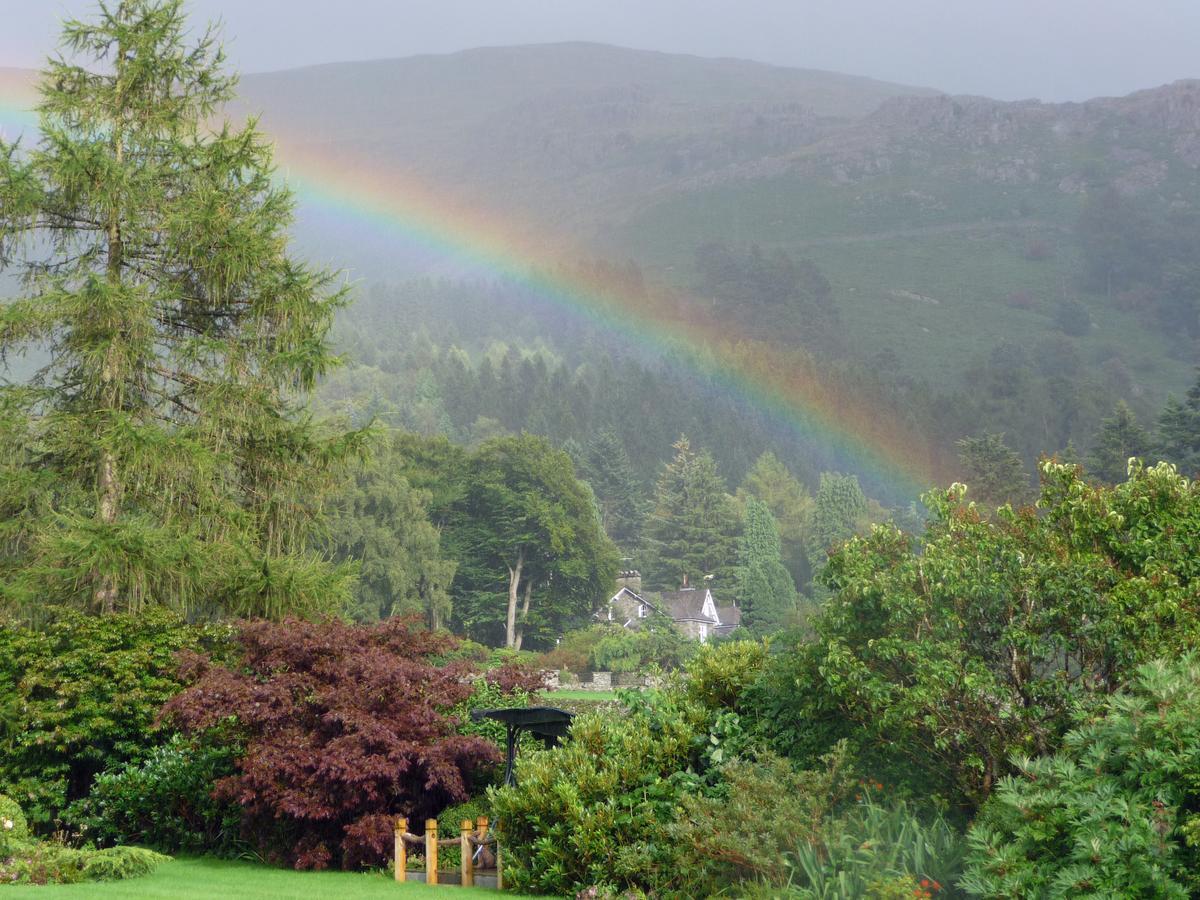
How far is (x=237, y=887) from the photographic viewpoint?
1440 centimetres

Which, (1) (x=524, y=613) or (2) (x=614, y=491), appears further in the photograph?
(2) (x=614, y=491)

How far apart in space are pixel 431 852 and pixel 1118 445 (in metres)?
72.8

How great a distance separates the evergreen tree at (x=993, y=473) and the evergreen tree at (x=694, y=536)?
3164cm

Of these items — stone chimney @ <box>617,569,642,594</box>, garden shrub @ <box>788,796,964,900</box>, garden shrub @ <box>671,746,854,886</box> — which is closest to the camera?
garden shrub @ <box>788,796,964,900</box>

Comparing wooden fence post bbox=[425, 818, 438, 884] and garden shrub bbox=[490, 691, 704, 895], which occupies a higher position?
garden shrub bbox=[490, 691, 704, 895]

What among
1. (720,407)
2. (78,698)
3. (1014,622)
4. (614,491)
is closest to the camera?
(1014,622)

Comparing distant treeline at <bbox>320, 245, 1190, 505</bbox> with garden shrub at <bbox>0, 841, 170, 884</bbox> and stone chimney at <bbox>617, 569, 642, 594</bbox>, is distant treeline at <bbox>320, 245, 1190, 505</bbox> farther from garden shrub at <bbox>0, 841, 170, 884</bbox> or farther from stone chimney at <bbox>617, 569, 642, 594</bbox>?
garden shrub at <bbox>0, 841, 170, 884</bbox>

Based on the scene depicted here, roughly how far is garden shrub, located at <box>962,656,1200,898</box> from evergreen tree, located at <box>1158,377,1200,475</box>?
64351 mm

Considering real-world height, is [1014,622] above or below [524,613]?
above

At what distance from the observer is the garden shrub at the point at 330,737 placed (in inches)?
640

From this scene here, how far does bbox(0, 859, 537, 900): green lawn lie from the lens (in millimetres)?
12953

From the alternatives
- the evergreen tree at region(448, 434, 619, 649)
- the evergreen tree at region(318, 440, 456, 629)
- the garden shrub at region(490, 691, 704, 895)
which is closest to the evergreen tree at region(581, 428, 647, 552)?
the evergreen tree at region(448, 434, 619, 649)

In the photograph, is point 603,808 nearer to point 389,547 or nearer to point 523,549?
point 389,547

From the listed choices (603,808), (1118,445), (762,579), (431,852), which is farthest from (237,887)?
(762,579)
